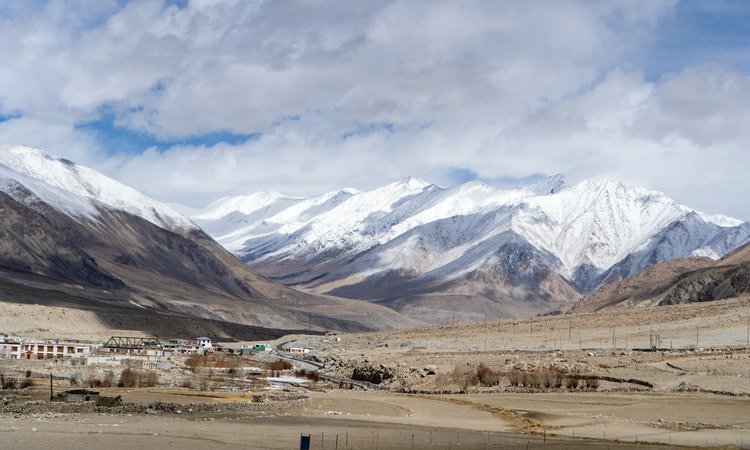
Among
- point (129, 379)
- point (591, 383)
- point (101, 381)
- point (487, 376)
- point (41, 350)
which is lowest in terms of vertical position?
point (101, 381)

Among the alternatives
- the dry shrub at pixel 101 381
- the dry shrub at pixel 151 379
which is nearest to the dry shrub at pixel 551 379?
the dry shrub at pixel 151 379

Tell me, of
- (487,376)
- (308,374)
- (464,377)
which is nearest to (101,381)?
(308,374)

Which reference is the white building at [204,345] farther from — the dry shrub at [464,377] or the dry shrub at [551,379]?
the dry shrub at [551,379]

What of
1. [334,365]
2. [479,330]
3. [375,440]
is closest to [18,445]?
[375,440]

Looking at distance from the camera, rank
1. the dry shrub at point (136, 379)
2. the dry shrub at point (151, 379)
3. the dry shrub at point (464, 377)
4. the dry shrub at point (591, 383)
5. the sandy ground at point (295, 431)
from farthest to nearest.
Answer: the dry shrub at point (464, 377)
the dry shrub at point (591, 383)
the dry shrub at point (151, 379)
the dry shrub at point (136, 379)
the sandy ground at point (295, 431)

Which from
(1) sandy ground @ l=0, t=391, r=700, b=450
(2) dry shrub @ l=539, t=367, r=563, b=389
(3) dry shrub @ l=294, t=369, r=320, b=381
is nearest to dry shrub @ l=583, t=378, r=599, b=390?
(2) dry shrub @ l=539, t=367, r=563, b=389

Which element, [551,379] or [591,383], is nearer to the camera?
[591,383]

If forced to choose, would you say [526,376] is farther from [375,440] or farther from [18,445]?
[18,445]

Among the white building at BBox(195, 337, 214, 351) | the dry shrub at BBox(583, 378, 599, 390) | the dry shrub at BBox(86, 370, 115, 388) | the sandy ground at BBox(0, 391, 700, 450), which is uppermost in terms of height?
the white building at BBox(195, 337, 214, 351)

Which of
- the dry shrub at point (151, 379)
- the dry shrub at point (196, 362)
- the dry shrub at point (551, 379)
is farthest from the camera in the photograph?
the dry shrub at point (196, 362)

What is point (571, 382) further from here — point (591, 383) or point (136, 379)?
point (136, 379)

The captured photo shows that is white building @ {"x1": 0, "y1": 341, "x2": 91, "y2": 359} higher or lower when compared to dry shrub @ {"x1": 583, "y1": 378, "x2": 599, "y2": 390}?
higher

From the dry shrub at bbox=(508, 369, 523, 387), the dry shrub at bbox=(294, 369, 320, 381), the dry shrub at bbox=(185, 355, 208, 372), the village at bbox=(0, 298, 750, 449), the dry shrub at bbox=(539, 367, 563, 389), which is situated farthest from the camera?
the dry shrub at bbox=(185, 355, 208, 372)

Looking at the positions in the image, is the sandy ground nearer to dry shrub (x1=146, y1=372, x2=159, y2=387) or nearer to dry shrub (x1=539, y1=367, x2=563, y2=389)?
dry shrub (x1=539, y1=367, x2=563, y2=389)
